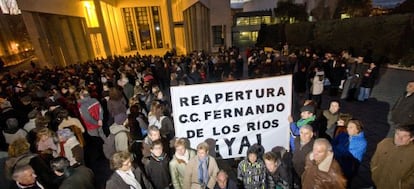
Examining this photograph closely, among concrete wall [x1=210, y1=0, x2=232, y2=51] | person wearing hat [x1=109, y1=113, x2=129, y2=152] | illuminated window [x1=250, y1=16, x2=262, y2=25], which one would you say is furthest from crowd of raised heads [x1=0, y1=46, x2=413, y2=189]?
illuminated window [x1=250, y1=16, x2=262, y2=25]

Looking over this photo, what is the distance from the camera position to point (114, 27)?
31828mm

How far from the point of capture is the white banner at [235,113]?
3475 millimetres

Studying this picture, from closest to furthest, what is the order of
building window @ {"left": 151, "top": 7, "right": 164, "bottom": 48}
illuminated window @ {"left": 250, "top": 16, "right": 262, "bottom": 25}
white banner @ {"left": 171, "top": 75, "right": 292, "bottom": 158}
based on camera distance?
1. white banner @ {"left": 171, "top": 75, "right": 292, "bottom": 158}
2. building window @ {"left": 151, "top": 7, "right": 164, "bottom": 48}
3. illuminated window @ {"left": 250, "top": 16, "right": 262, "bottom": 25}

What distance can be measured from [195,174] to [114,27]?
33.3 m

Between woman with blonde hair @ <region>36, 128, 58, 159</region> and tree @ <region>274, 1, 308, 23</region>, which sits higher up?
tree @ <region>274, 1, 308, 23</region>

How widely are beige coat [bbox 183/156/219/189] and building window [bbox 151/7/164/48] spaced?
36960mm

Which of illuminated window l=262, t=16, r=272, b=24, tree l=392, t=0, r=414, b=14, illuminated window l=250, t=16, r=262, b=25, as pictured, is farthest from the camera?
illuminated window l=262, t=16, r=272, b=24

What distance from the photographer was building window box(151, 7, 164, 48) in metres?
36.4

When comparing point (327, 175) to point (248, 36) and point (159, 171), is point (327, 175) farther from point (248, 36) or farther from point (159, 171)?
point (248, 36)

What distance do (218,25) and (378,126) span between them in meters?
21.6

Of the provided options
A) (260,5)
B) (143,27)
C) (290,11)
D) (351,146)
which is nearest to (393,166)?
(351,146)

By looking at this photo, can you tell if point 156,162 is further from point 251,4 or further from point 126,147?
point 251,4

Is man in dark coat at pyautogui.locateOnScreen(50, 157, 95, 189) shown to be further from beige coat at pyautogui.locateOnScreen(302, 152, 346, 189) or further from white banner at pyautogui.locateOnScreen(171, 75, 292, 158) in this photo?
beige coat at pyautogui.locateOnScreen(302, 152, 346, 189)

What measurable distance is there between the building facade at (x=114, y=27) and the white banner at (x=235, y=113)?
1613 centimetres
